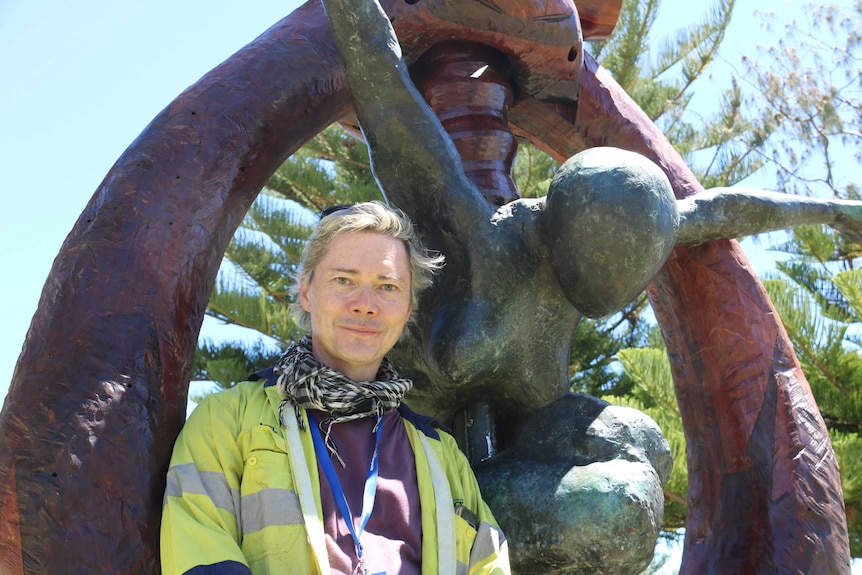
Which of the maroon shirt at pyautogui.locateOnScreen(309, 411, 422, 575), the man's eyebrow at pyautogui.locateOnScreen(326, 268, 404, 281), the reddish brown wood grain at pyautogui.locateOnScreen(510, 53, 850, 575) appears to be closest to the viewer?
the maroon shirt at pyautogui.locateOnScreen(309, 411, 422, 575)

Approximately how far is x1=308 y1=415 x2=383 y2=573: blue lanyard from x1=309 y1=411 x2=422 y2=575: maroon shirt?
0.01 metres

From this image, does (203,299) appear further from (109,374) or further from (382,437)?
(382,437)

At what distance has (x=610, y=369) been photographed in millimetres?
9570

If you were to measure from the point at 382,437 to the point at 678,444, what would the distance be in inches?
234

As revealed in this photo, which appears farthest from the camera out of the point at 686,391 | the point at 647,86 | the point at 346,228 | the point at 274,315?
the point at 647,86

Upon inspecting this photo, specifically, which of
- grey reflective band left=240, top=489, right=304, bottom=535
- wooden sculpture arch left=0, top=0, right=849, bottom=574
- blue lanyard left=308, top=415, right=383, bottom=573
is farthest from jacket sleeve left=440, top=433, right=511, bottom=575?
wooden sculpture arch left=0, top=0, right=849, bottom=574

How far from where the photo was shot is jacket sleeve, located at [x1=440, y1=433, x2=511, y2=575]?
68.9 inches

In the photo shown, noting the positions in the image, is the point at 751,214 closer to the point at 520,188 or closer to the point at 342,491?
the point at 342,491

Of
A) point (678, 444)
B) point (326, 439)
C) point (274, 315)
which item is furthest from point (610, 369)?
point (326, 439)

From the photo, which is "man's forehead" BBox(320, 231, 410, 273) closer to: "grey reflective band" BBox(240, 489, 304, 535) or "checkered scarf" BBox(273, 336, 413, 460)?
"checkered scarf" BBox(273, 336, 413, 460)

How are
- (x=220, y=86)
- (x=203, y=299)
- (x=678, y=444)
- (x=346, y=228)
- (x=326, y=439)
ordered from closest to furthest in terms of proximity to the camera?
(x=326, y=439) → (x=346, y=228) → (x=203, y=299) → (x=220, y=86) → (x=678, y=444)

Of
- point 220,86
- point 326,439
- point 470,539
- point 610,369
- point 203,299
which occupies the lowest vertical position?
point 470,539

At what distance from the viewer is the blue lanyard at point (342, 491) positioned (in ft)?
5.35

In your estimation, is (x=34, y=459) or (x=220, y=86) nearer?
(x=34, y=459)
